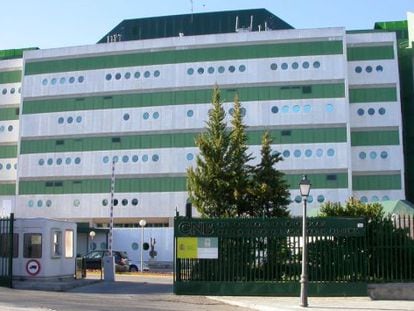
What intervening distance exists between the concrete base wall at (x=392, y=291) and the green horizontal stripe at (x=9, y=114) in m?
61.8

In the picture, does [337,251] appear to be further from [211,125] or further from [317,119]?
[317,119]

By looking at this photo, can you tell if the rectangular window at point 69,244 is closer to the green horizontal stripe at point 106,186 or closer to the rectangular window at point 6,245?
the rectangular window at point 6,245

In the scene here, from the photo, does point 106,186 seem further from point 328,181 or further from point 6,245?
point 6,245

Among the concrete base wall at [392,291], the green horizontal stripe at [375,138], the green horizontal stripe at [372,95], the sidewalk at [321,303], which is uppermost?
the green horizontal stripe at [372,95]

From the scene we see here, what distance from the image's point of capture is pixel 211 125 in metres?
32.9

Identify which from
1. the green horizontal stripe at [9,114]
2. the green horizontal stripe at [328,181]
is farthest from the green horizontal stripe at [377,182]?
the green horizontal stripe at [9,114]

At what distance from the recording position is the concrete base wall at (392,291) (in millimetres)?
21359

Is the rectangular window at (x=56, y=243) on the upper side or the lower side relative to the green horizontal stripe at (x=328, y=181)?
lower

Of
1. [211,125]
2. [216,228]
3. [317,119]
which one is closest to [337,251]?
[216,228]

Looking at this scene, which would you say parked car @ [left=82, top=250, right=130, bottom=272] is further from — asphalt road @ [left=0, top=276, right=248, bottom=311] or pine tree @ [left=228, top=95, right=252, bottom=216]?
asphalt road @ [left=0, top=276, right=248, bottom=311]

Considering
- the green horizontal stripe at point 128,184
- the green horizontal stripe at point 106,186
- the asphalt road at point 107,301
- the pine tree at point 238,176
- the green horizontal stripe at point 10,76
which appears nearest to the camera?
the asphalt road at point 107,301

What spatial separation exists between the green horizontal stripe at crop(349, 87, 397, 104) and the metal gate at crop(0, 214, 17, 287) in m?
47.2

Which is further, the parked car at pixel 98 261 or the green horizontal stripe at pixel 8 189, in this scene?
the green horizontal stripe at pixel 8 189

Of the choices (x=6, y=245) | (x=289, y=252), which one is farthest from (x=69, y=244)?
(x=289, y=252)
